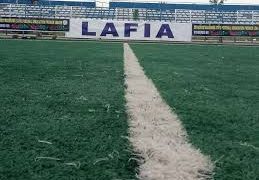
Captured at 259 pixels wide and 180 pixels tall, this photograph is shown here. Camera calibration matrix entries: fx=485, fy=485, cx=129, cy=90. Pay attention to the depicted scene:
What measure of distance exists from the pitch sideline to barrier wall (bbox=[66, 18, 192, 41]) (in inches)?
945

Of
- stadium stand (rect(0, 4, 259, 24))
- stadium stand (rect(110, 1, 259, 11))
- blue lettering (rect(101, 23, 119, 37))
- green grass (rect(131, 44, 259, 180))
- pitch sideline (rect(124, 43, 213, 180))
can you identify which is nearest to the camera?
pitch sideline (rect(124, 43, 213, 180))

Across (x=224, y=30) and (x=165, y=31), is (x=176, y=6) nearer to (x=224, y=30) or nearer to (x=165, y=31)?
(x=224, y=30)

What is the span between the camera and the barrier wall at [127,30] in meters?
28.4

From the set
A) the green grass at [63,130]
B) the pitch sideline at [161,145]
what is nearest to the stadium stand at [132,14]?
the green grass at [63,130]

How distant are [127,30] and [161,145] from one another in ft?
85.2

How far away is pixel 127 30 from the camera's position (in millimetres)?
28531

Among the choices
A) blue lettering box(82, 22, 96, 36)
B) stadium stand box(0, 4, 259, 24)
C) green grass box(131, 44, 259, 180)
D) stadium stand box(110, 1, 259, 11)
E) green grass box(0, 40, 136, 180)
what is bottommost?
green grass box(131, 44, 259, 180)

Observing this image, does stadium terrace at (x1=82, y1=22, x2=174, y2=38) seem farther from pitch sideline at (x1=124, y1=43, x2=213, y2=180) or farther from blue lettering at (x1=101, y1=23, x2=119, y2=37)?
pitch sideline at (x1=124, y1=43, x2=213, y2=180)

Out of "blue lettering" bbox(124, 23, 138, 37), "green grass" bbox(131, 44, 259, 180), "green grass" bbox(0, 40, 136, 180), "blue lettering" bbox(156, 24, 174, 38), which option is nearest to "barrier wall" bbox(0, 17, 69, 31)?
"blue lettering" bbox(124, 23, 138, 37)

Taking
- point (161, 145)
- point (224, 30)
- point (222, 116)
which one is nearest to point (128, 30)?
point (224, 30)

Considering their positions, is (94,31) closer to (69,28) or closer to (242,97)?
(69,28)

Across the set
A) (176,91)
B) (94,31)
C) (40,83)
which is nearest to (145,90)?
(176,91)

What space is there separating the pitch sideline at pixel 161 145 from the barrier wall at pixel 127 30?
78.7ft

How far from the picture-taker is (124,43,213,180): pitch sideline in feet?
7.61
